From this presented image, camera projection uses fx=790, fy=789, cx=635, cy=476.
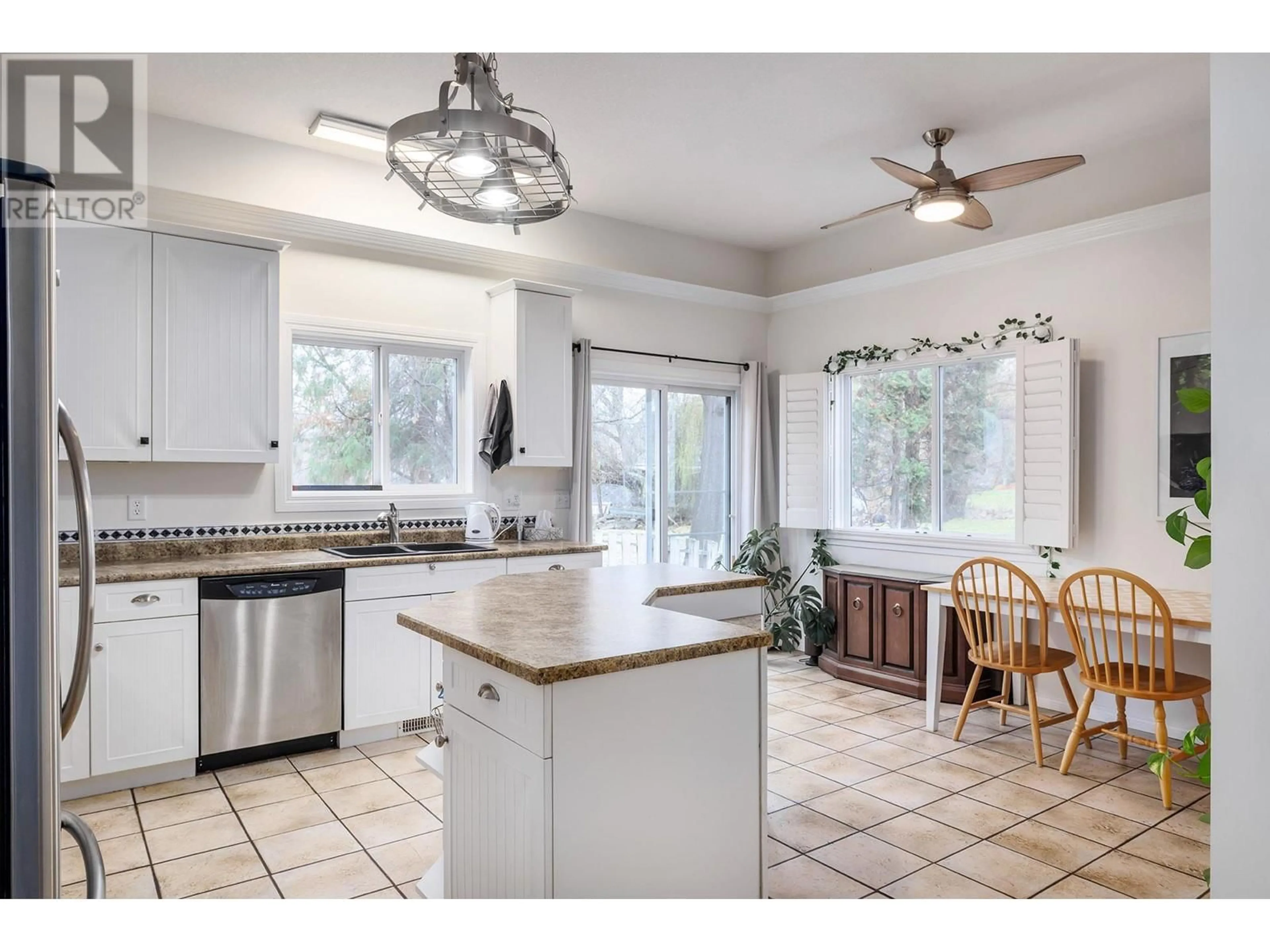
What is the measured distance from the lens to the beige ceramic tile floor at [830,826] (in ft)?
8.35

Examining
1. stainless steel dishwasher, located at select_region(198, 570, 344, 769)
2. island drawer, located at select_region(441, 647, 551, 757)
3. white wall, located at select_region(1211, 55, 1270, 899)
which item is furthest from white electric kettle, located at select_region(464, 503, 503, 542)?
white wall, located at select_region(1211, 55, 1270, 899)

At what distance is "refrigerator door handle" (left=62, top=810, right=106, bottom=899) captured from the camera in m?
1.18

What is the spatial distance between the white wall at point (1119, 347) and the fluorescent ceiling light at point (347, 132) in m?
3.54

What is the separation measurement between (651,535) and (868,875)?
3338 millimetres

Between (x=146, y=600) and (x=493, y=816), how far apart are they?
219 centimetres

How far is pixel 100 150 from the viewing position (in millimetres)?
3791

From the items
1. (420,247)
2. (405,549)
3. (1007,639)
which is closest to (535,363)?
(420,247)

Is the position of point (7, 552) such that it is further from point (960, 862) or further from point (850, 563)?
point (850, 563)

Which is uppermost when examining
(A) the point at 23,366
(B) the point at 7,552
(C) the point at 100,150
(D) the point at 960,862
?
(C) the point at 100,150

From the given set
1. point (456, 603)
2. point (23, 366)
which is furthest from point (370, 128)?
point (23, 366)

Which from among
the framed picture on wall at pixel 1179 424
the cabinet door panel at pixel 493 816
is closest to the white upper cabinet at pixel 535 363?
the cabinet door panel at pixel 493 816

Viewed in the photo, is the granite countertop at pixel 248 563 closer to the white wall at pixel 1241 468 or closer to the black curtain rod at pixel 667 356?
the black curtain rod at pixel 667 356

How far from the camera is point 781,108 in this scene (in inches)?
147

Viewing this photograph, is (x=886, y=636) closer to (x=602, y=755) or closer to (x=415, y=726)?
(x=415, y=726)
